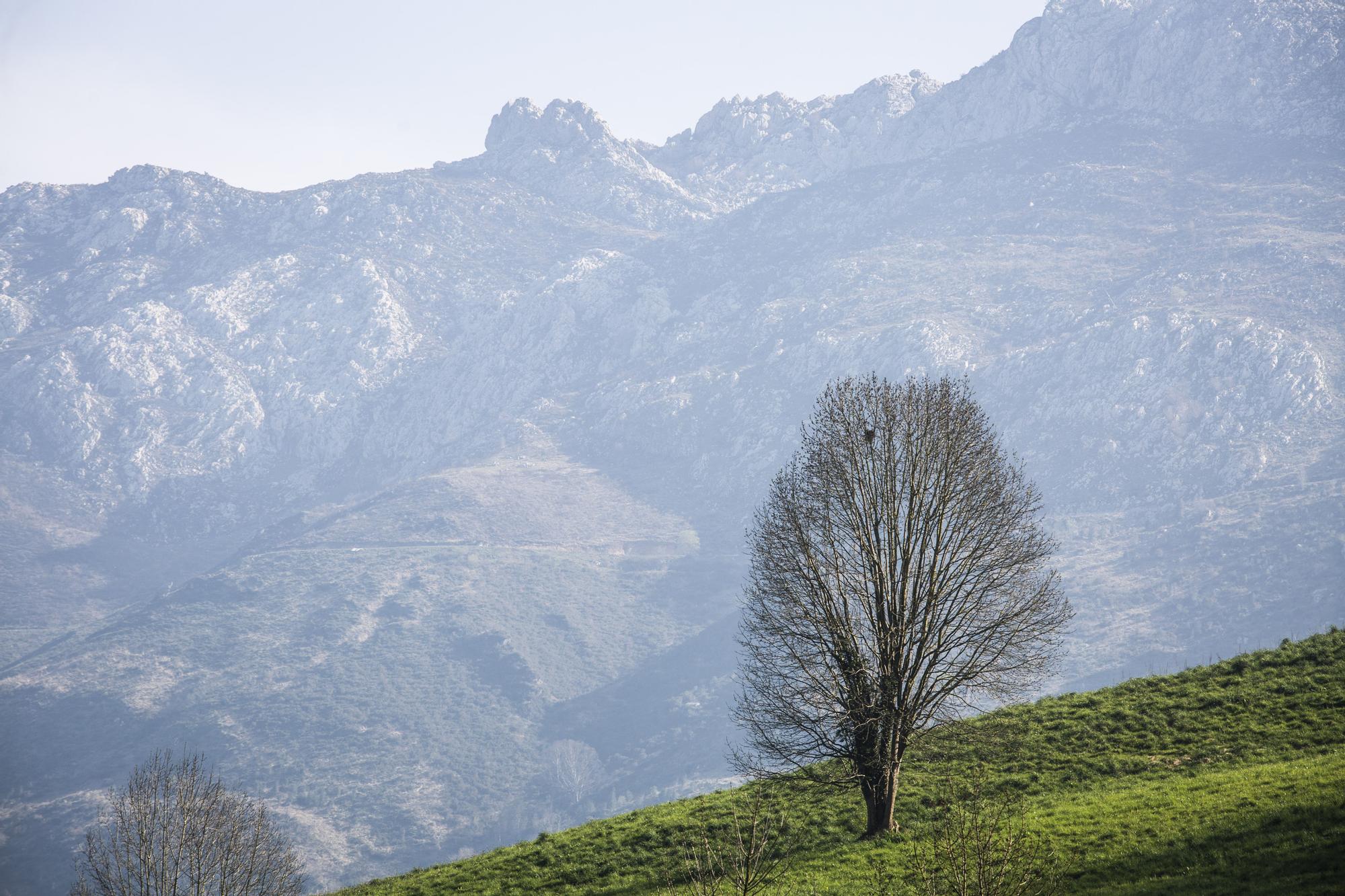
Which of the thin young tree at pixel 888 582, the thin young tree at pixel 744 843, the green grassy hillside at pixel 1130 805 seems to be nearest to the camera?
the green grassy hillside at pixel 1130 805

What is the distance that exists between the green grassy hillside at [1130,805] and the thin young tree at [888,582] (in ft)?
7.90

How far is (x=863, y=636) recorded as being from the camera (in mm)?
34688

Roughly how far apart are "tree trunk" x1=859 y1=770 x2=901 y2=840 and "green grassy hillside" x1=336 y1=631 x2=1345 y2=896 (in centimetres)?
67

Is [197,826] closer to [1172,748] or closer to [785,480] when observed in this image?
[785,480]

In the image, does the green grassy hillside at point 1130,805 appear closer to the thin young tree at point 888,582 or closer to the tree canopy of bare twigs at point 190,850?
the thin young tree at point 888,582

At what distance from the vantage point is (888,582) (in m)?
34.7

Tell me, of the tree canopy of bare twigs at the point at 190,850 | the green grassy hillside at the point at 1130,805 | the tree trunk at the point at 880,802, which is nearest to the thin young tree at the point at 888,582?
the tree trunk at the point at 880,802

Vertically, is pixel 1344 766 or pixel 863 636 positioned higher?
pixel 863 636

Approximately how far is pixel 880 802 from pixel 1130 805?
7.71 metres

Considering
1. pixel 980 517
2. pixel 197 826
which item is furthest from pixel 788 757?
pixel 197 826

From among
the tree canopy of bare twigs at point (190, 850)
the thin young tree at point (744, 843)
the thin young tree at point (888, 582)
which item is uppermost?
the thin young tree at point (888, 582)

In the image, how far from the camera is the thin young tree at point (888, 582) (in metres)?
33.2

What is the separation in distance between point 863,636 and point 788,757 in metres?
4.93

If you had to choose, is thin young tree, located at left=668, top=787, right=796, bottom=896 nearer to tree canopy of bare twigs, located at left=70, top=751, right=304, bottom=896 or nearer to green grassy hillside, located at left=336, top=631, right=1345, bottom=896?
green grassy hillside, located at left=336, top=631, right=1345, bottom=896
